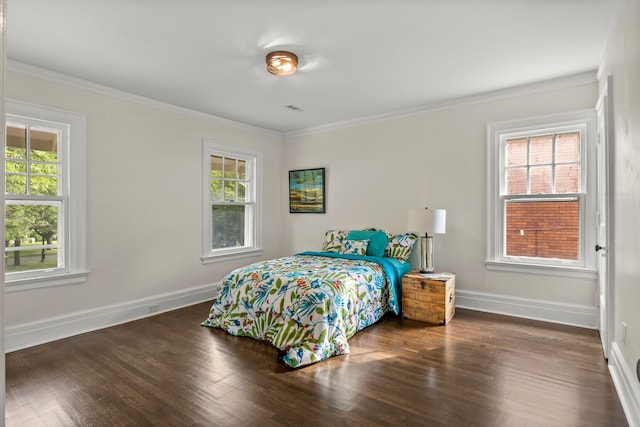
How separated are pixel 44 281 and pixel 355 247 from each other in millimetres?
3289

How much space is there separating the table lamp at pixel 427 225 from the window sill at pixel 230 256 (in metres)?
2.49

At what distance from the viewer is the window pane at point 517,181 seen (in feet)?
13.1

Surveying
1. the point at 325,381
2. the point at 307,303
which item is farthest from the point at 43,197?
the point at 325,381

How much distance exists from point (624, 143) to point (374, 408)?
2.28 metres

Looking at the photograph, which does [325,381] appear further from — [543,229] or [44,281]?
[543,229]

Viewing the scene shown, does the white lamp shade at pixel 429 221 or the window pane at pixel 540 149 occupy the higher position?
the window pane at pixel 540 149

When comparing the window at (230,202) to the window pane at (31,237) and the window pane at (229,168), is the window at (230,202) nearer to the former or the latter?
the window pane at (229,168)

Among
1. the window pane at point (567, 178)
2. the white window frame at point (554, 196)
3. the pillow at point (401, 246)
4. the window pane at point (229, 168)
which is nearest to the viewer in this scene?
the white window frame at point (554, 196)

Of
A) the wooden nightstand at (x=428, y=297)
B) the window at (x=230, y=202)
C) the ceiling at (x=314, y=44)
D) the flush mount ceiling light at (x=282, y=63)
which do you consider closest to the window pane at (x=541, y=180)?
the ceiling at (x=314, y=44)

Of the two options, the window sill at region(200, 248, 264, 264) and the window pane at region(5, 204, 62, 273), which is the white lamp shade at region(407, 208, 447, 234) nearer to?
the window sill at region(200, 248, 264, 264)

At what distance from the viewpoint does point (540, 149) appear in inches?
154

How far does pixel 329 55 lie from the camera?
3.07m

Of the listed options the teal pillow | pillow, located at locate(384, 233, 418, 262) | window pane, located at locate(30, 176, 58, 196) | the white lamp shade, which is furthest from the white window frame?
window pane, located at locate(30, 176, 58, 196)

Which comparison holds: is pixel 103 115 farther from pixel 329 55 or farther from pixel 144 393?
pixel 144 393
